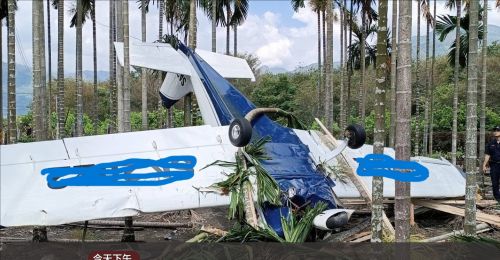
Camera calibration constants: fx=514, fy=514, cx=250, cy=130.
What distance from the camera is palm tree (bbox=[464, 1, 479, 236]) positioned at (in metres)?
6.94

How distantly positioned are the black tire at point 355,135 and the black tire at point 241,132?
6.25 feet

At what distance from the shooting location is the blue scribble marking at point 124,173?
7.34 meters

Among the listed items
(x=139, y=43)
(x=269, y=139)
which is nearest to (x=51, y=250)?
(x=269, y=139)

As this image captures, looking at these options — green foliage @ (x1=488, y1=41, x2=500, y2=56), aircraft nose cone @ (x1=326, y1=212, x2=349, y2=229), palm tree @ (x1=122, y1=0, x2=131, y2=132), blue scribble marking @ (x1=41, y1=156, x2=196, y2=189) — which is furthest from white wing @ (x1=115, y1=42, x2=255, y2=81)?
green foliage @ (x1=488, y1=41, x2=500, y2=56)

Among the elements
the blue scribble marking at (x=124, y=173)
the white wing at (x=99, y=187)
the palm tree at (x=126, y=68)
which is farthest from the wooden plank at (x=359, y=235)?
the palm tree at (x=126, y=68)

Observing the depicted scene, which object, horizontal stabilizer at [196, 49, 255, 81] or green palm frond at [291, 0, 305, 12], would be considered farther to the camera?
green palm frond at [291, 0, 305, 12]

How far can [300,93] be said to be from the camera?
41031mm

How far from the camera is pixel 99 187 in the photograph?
7.30m

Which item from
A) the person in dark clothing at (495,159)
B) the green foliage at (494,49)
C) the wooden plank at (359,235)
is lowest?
the wooden plank at (359,235)

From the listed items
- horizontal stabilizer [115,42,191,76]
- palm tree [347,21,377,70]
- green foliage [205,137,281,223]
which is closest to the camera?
green foliage [205,137,281,223]

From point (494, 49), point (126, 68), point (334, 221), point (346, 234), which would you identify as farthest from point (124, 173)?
point (494, 49)

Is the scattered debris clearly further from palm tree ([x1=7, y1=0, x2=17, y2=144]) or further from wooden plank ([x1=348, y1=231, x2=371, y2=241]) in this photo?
wooden plank ([x1=348, y1=231, x2=371, y2=241])

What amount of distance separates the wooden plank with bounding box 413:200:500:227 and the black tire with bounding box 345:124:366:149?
3.67 metres

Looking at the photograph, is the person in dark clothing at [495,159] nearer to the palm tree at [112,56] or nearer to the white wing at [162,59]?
the white wing at [162,59]
